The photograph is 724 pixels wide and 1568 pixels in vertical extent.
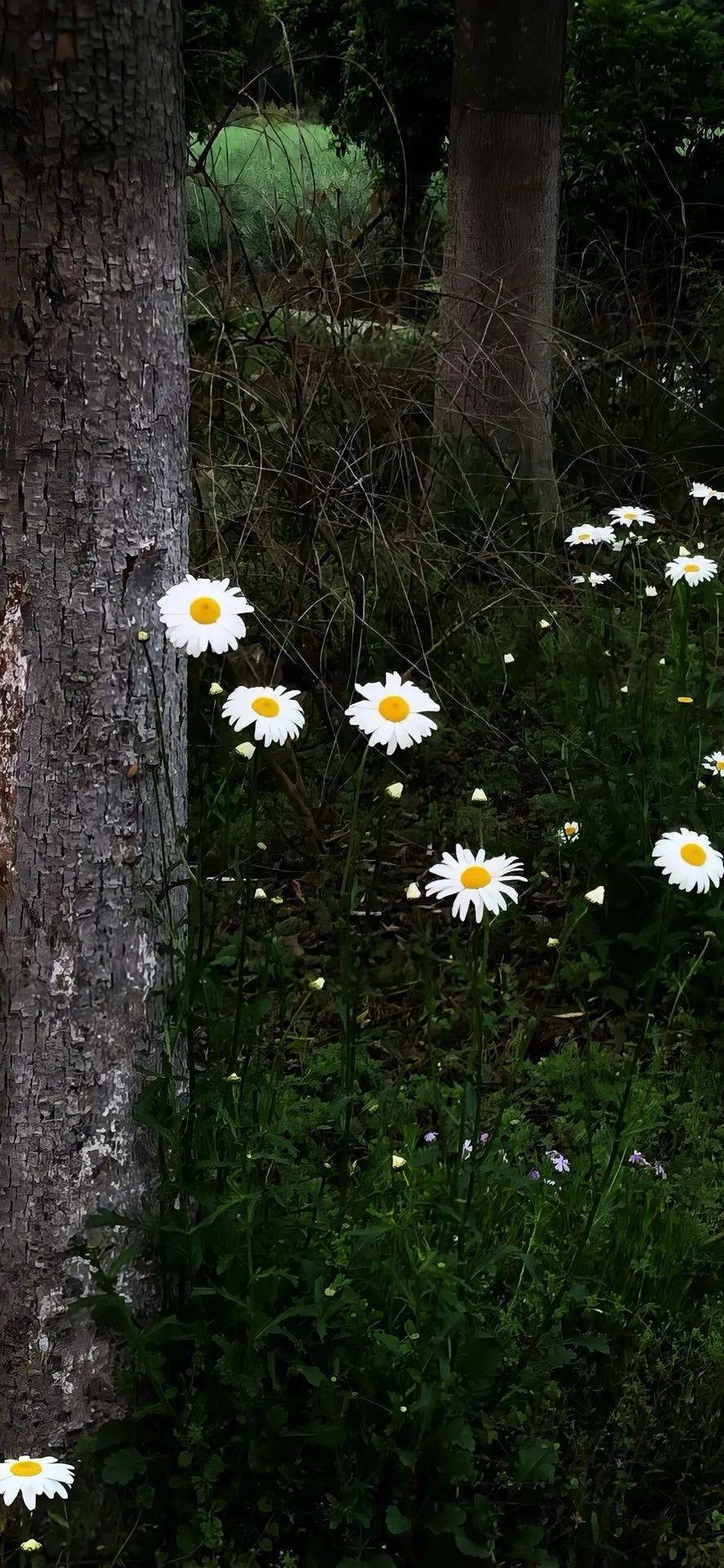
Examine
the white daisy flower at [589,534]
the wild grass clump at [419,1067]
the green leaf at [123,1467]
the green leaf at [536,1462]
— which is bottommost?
the green leaf at [123,1467]

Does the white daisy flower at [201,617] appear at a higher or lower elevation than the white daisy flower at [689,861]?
higher

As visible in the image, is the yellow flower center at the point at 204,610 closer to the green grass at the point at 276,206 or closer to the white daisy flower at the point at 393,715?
the white daisy flower at the point at 393,715

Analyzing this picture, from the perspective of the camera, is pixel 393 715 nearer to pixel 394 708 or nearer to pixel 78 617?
pixel 394 708

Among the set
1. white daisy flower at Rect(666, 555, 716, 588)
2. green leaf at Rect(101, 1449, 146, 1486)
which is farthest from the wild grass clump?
white daisy flower at Rect(666, 555, 716, 588)

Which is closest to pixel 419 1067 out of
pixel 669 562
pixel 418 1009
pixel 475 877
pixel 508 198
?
pixel 418 1009

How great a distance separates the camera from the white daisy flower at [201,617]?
6.59 ft

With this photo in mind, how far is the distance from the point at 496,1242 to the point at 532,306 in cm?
375

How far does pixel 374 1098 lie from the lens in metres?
2.42

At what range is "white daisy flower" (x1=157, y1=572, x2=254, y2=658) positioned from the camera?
201 cm

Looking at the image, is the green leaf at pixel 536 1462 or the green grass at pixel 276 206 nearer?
the green leaf at pixel 536 1462

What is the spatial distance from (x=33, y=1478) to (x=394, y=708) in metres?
1.23

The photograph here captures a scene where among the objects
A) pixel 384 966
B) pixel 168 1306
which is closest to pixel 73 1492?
pixel 168 1306

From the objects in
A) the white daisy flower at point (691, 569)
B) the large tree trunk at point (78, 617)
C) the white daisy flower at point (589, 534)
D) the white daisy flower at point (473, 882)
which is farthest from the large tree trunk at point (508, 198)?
the white daisy flower at point (473, 882)

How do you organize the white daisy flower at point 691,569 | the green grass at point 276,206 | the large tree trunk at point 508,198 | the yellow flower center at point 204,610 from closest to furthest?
the yellow flower center at point 204,610 < the white daisy flower at point 691,569 < the green grass at point 276,206 < the large tree trunk at point 508,198
